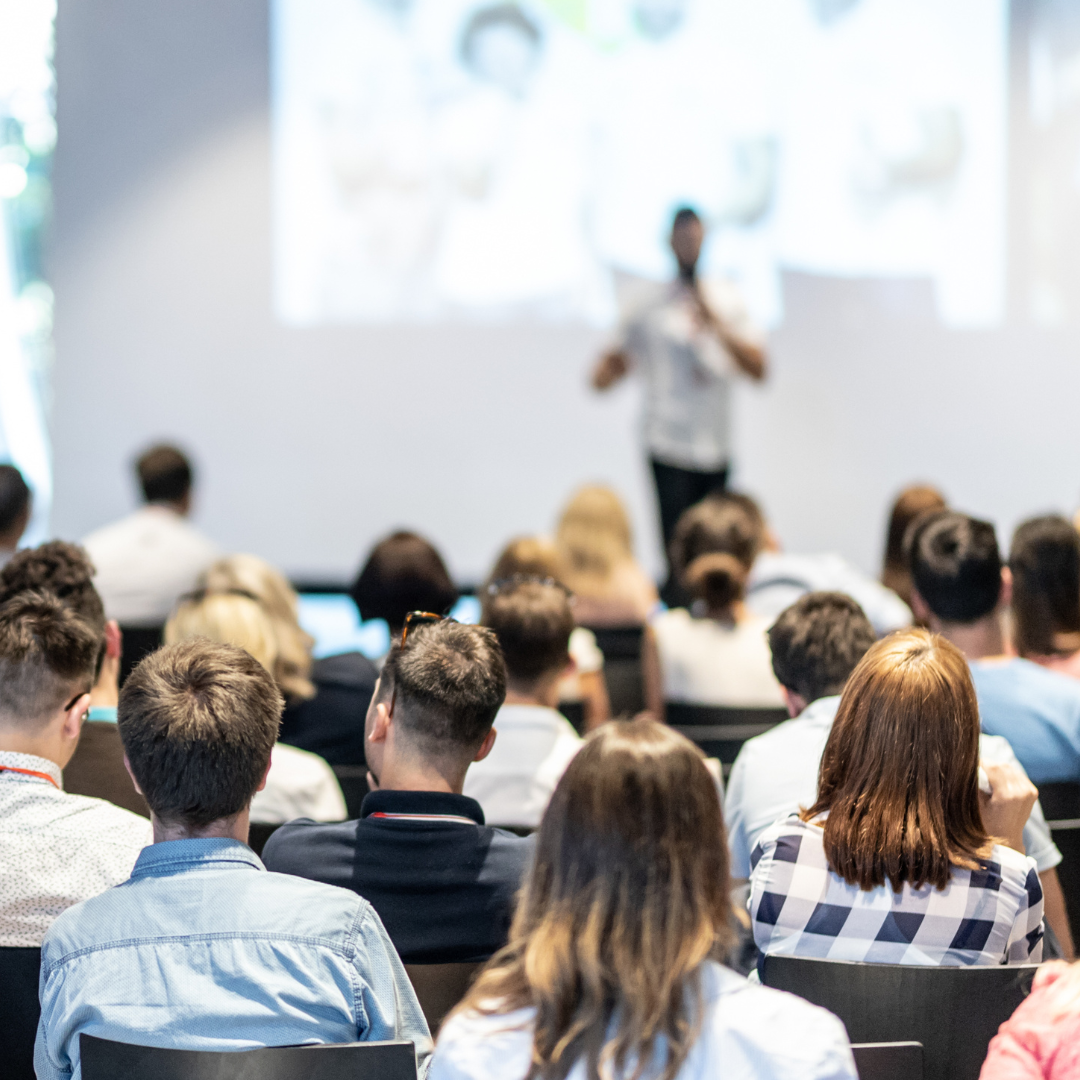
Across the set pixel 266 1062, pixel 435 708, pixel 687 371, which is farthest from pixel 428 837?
pixel 687 371

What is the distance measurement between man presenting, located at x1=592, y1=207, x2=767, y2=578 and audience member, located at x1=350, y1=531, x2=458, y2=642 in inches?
88.5

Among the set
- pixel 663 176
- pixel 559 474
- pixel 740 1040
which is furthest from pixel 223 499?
pixel 740 1040

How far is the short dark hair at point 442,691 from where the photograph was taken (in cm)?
174

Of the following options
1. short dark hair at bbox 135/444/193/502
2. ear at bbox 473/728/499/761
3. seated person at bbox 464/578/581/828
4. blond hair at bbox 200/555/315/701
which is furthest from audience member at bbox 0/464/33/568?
ear at bbox 473/728/499/761

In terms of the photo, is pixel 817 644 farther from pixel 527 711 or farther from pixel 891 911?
pixel 891 911

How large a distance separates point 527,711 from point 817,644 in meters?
0.55

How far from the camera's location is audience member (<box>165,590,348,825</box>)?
2312mm

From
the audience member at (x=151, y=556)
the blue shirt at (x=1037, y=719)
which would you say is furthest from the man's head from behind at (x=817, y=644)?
the audience member at (x=151, y=556)

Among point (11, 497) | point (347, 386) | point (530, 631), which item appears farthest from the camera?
point (347, 386)

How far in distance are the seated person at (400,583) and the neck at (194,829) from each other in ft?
4.98

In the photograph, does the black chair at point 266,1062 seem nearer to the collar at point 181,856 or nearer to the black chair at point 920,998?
the collar at point 181,856

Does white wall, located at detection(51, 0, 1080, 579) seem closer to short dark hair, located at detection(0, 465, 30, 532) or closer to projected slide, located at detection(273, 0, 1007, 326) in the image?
projected slide, located at detection(273, 0, 1007, 326)

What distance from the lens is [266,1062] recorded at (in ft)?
4.08

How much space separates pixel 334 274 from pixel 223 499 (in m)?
1.35
